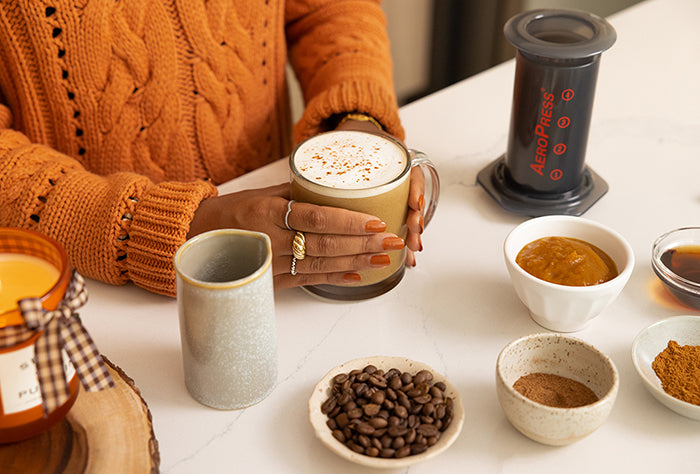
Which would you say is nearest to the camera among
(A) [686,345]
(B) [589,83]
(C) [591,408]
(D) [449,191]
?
(C) [591,408]

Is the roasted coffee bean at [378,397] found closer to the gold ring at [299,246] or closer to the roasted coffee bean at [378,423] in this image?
the roasted coffee bean at [378,423]

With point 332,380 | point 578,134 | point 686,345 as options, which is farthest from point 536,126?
point 332,380

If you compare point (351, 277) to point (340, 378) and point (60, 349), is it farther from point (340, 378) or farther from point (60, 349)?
point (60, 349)

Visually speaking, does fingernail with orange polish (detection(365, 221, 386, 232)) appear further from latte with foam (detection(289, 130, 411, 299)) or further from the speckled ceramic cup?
the speckled ceramic cup

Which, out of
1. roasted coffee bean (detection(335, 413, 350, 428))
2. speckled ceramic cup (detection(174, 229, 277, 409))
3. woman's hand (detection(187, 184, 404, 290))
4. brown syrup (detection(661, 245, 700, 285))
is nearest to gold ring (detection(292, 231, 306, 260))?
woman's hand (detection(187, 184, 404, 290))

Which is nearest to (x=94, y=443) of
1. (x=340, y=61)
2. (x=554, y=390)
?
(x=554, y=390)

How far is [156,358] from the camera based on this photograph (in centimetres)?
77

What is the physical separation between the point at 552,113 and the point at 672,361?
0.35 m

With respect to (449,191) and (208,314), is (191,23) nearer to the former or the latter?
(449,191)

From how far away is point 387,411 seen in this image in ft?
2.15

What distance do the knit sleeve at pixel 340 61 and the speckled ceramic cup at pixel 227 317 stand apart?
44cm

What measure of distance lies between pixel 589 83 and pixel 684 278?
266 millimetres

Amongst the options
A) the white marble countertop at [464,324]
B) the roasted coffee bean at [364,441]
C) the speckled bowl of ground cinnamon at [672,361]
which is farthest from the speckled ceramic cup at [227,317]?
the speckled bowl of ground cinnamon at [672,361]

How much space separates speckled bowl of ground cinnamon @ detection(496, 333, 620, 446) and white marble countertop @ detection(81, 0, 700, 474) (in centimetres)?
4
